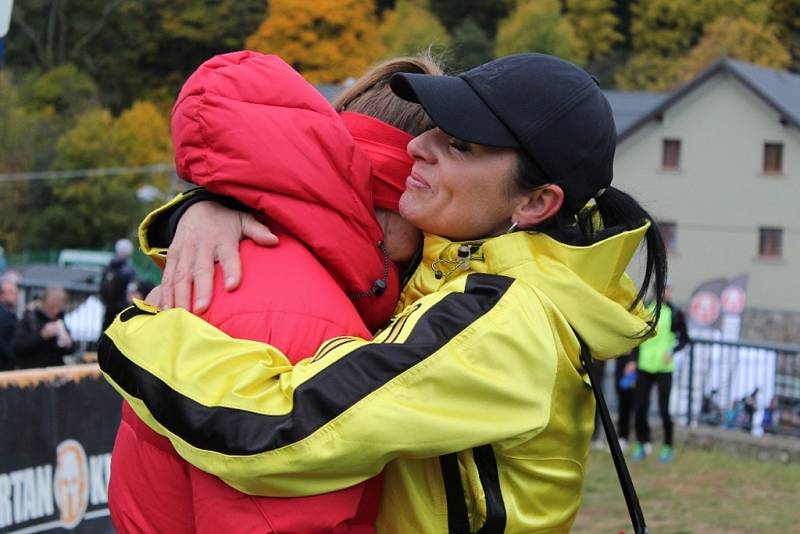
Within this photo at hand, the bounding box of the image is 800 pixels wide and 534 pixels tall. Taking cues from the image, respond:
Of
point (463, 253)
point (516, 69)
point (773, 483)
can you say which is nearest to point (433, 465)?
point (463, 253)

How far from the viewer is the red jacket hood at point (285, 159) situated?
1.94 meters

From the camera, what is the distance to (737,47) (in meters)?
61.8

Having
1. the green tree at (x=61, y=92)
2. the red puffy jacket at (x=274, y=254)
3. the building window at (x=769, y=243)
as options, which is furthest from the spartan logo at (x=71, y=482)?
the green tree at (x=61, y=92)

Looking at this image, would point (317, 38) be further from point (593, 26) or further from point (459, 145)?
point (459, 145)

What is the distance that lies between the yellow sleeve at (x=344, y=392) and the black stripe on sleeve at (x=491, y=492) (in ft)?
0.29

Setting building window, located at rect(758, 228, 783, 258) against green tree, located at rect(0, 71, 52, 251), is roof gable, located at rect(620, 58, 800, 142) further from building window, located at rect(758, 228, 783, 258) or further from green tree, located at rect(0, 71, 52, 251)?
green tree, located at rect(0, 71, 52, 251)

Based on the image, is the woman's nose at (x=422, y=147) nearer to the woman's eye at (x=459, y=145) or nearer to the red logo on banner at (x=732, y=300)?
the woman's eye at (x=459, y=145)

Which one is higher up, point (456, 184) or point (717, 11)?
point (456, 184)

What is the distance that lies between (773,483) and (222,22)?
6370 cm

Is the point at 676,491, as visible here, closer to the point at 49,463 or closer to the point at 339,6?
the point at 49,463

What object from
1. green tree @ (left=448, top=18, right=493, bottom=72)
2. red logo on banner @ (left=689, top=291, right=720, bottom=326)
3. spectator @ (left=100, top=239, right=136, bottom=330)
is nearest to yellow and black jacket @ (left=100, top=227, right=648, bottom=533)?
spectator @ (left=100, top=239, right=136, bottom=330)

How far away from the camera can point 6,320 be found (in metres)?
10.9

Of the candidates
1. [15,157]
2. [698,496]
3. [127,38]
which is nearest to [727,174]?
[15,157]

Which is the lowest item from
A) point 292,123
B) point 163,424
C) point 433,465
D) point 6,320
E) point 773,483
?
point 773,483
